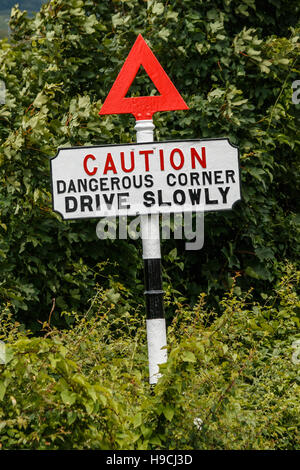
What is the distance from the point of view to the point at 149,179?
336 centimetres

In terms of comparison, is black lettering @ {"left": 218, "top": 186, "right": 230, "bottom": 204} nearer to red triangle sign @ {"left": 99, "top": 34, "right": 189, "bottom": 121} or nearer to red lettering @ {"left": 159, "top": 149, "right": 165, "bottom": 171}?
red lettering @ {"left": 159, "top": 149, "right": 165, "bottom": 171}

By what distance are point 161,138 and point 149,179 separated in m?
2.01

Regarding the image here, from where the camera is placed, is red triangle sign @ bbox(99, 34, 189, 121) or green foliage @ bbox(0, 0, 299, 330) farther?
green foliage @ bbox(0, 0, 299, 330)

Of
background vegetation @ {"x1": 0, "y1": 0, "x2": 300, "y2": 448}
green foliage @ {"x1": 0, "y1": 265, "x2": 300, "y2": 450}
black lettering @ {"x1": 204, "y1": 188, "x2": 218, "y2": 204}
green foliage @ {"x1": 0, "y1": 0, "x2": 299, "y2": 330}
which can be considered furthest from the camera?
green foliage @ {"x1": 0, "y1": 0, "x2": 299, "y2": 330}

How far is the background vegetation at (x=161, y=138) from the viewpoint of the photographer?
13.8 ft

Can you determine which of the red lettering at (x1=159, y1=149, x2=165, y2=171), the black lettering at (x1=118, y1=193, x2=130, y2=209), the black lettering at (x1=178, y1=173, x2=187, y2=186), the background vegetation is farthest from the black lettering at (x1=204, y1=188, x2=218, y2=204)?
the background vegetation

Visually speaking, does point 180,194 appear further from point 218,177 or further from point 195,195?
point 218,177

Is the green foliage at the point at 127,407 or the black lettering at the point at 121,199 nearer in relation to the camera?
the green foliage at the point at 127,407

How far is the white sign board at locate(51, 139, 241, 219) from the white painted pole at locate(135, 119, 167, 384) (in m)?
0.12

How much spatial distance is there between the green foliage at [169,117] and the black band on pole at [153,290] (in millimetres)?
1320

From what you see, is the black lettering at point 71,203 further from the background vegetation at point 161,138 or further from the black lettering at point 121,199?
the background vegetation at point 161,138

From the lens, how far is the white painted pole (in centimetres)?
339

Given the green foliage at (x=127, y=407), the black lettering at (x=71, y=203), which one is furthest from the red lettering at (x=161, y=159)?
the green foliage at (x=127, y=407)

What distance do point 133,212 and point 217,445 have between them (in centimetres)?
124
